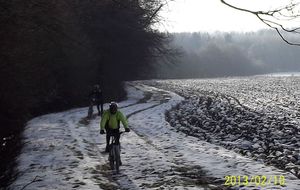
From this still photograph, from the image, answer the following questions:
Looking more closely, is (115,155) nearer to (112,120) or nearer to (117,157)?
(117,157)

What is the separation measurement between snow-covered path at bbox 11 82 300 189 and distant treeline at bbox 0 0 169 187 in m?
2.39

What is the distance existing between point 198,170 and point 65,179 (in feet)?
11.7

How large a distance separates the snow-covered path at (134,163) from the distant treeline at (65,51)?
2.39 metres

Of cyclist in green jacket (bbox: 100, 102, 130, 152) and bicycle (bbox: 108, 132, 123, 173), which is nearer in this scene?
bicycle (bbox: 108, 132, 123, 173)

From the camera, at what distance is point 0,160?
16.5 metres

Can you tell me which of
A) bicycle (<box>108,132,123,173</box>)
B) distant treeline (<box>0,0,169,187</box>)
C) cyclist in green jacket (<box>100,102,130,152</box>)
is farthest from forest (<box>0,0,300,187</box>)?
bicycle (<box>108,132,123,173</box>)

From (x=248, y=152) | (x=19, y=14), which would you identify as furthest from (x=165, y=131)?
(x=19, y=14)

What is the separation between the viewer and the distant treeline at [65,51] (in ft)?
48.7

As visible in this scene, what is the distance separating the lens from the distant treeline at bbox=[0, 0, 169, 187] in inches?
584

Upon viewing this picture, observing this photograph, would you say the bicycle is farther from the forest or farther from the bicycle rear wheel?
the forest

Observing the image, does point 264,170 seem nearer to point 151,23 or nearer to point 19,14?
point 19,14

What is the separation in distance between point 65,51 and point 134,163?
19328 millimetres

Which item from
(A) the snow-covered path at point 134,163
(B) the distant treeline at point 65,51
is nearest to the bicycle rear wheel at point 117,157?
(A) the snow-covered path at point 134,163

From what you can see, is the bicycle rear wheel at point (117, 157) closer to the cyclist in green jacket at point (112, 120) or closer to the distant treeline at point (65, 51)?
the cyclist in green jacket at point (112, 120)
